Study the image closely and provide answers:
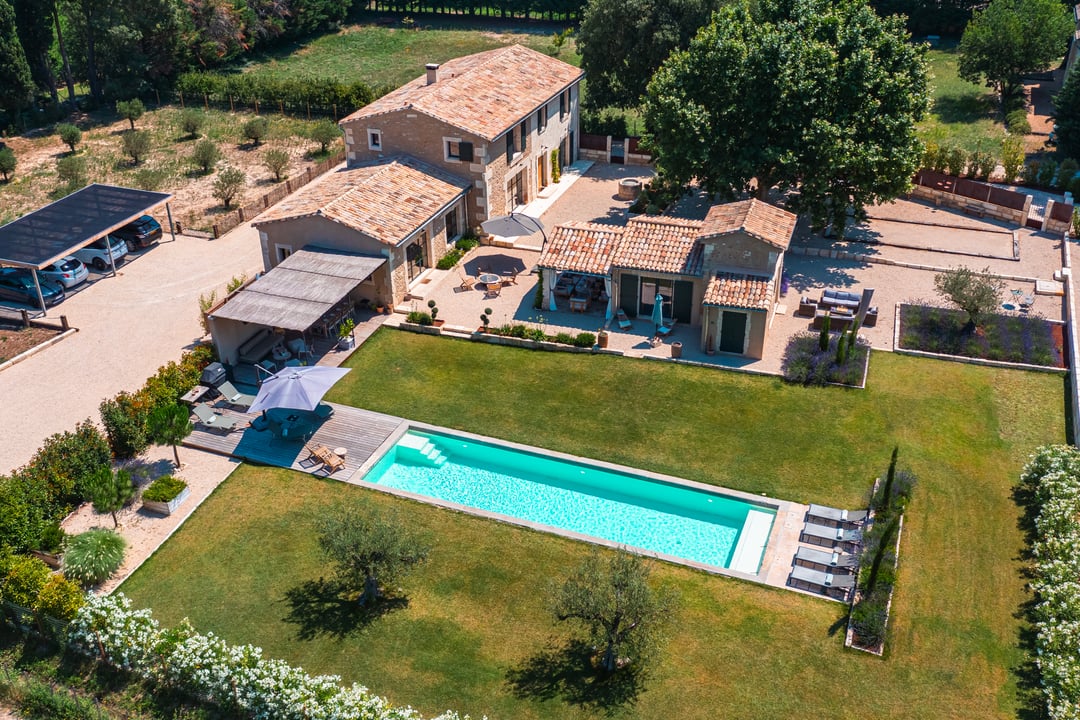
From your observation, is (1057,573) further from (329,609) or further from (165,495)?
(165,495)

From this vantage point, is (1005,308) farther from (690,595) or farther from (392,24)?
(392,24)

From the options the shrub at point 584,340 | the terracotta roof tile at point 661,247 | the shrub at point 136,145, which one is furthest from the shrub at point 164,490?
the shrub at point 136,145

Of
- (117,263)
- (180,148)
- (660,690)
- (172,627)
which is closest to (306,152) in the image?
(180,148)

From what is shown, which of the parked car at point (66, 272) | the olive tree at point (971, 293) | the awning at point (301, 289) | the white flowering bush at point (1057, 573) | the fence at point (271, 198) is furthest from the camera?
the fence at point (271, 198)

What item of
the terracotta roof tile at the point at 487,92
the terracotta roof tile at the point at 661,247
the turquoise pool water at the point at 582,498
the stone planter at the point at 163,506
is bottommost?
the turquoise pool water at the point at 582,498

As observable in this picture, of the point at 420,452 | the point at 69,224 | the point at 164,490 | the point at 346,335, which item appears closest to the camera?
the point at 164,490

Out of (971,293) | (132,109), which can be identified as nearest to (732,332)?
(971,293)

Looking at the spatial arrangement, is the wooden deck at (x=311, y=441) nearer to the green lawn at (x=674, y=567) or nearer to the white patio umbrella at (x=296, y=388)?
the green lawn at (x=674, y=567)
